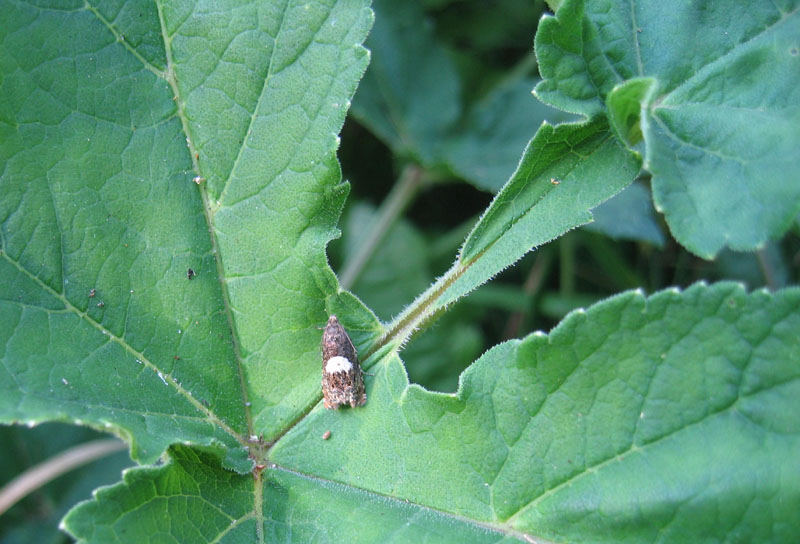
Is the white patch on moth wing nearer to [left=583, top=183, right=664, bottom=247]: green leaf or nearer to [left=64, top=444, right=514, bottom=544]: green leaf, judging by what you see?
[left=64, top=444, right=514, bottom=544]: green leaf

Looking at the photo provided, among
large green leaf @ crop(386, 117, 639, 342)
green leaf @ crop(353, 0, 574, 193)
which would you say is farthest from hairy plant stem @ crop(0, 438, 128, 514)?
green leaf @ crop(353, 0, 574, 193)

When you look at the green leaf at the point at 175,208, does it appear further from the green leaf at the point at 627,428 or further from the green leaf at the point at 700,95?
the green leaf at the point at 700,95

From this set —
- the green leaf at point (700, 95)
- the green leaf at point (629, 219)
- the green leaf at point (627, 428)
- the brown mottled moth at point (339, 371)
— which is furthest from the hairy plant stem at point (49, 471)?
the green leaf at point (700, 95)

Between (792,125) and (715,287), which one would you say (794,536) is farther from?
(792,125)

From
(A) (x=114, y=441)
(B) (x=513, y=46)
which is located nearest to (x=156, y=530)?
(A) (x=114, y=441)

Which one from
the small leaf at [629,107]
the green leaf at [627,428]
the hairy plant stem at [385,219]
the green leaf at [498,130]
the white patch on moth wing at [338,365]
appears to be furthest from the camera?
the hairy plant stem at [385,219]
